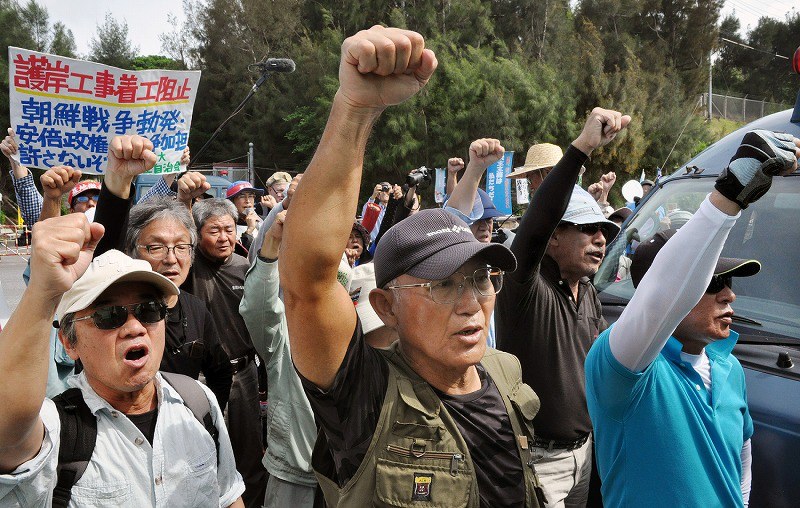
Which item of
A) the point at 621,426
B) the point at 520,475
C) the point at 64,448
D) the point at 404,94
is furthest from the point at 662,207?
the point at 64,448

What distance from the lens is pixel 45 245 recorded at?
1529 millimetres

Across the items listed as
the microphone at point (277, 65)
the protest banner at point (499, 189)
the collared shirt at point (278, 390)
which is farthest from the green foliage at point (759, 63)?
the collared shirt at point (278, 390)

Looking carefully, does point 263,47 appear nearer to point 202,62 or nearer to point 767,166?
point 202,62

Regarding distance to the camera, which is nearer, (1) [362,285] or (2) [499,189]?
(1) [362,285]

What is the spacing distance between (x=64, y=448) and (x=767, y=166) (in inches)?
75.9

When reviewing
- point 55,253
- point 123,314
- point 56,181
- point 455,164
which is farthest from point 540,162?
point 55,253

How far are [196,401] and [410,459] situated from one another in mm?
863

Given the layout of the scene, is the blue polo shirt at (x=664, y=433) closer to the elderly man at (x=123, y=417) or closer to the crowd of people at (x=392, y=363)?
the crowd of people at (x=392, y=363)

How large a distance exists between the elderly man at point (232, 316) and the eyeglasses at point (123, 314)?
4.68 feet

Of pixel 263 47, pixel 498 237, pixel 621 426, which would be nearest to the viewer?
pixel 621 426

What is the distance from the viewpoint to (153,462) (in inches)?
81.1

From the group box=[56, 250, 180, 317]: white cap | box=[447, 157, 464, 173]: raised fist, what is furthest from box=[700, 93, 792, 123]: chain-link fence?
box=[56, 250, 180, 317]: white cap

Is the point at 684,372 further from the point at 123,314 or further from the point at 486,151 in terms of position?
the point at 123,314

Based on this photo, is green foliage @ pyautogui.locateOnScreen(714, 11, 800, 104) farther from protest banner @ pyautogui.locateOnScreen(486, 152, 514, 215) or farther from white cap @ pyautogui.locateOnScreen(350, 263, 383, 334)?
white cap @ pyautogui.locateOnScreen(350, 263, 383, 334)
